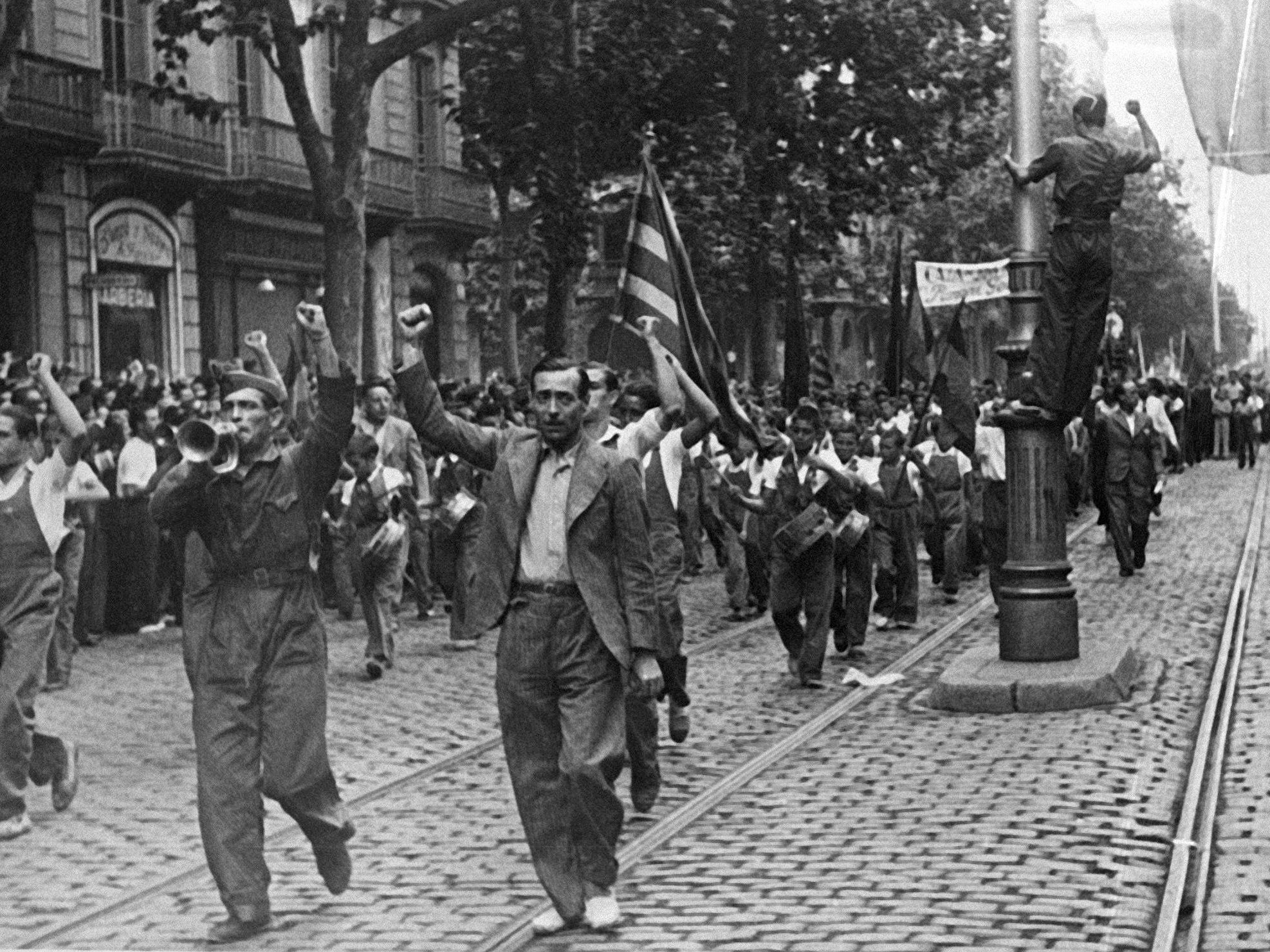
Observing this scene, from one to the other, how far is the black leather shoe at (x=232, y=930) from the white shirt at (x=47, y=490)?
9.80 ft

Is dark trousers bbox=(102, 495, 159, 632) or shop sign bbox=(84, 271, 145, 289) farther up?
shop sign bbox=(84, 271, 145, 289)

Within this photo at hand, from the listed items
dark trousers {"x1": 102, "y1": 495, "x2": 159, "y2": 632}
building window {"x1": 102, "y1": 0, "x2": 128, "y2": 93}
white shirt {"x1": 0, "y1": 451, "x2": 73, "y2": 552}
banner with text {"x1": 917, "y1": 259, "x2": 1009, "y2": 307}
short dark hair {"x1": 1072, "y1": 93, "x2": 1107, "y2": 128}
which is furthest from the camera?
building window {"x1": 102, "y1": 0, "x2": 128, "y2": 93}

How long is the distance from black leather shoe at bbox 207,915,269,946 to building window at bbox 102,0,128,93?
20559mm

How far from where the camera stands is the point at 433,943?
6.52m

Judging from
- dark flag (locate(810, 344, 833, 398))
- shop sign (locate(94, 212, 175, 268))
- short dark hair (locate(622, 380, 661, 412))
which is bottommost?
short dark hair (locate(622, 380, 661, 412))

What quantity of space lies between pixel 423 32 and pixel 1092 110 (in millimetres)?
8884

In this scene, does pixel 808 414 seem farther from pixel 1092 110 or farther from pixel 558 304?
pixel 558 304

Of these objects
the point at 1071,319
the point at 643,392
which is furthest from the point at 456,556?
the point at 1071,319

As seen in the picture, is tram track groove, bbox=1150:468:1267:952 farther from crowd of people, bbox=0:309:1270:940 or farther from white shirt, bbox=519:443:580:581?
white shirt, bbox=519:443:580:581

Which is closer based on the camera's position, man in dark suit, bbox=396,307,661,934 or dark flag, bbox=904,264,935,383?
man in dark suit, bbox=396,307,661,934

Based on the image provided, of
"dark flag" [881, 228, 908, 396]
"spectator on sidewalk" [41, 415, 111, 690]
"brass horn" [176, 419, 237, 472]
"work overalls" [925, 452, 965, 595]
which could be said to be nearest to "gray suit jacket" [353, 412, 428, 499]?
"spectator on sidewalk" [41, 415, 111, 690]

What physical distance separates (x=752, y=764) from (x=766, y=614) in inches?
310

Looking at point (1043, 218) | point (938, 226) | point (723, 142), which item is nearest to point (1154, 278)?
point (938, 226)

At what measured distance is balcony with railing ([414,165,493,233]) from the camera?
3500 centimetres
